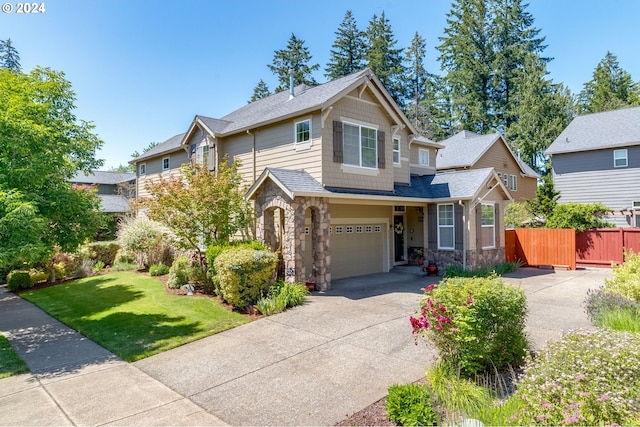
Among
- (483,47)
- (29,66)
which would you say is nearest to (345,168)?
(29,66)

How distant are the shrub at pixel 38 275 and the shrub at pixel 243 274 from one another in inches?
437

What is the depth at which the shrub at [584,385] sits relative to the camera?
362 centimetres

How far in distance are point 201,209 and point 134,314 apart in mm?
4073

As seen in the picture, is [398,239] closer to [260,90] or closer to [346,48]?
[346,48]

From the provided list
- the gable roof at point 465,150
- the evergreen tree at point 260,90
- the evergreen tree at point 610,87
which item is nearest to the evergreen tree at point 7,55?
the evergreen tree at point 260,90

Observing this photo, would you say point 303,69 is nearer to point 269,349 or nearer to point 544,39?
point 544,39

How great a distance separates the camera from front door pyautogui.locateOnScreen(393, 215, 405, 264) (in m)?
18.7

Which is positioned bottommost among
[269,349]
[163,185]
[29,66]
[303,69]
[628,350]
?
[269,349]

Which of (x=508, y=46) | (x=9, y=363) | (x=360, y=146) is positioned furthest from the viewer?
(x=508, y=46)

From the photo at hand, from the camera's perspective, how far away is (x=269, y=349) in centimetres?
752

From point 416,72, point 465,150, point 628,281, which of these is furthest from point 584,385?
point 416,72

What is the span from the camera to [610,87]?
41625 millimetres

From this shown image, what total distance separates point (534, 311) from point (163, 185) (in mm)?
12869

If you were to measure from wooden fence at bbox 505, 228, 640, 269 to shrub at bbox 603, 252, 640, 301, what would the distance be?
9.75m
